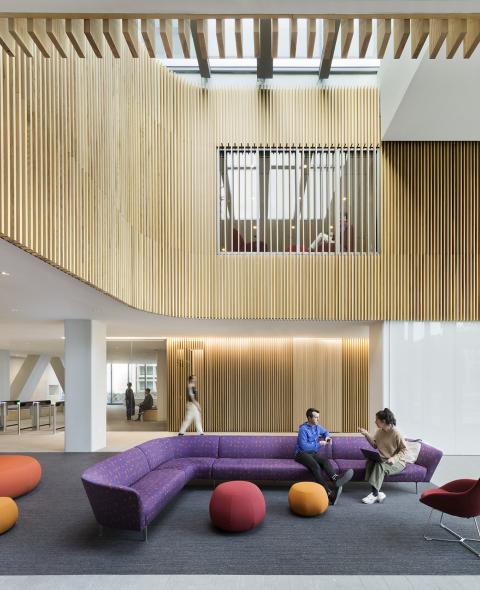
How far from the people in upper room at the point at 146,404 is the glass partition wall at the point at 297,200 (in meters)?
5.99

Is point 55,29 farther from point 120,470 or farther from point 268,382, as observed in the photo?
point 268,382

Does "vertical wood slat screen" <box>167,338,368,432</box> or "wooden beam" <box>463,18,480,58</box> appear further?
"vertical wood slat screen" <box>167,338,368,432</box>

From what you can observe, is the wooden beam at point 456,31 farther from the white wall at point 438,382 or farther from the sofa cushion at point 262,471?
the white wall at point 438,382

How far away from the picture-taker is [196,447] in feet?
27.1

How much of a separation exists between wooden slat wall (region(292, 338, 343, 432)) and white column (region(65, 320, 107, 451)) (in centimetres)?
623

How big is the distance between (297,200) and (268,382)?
20.0ft

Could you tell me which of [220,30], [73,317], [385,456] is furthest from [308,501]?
[73,317]

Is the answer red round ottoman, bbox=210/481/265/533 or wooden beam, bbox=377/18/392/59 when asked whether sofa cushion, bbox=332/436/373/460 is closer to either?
red round ottoman, bbox=210/481/265/533

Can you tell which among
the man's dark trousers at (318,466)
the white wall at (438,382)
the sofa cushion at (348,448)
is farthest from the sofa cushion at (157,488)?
the white wall at (438,382)

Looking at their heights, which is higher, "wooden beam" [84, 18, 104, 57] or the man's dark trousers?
"wooden beam" [84, 18, 104, 57]

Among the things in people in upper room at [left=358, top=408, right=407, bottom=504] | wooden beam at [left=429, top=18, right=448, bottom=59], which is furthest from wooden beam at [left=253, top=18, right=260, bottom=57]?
people in upper room at [left=358, top=408, right=407, bottom=504]

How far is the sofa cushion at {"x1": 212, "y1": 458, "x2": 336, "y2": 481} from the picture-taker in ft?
23.6

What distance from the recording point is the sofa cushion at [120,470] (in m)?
5.35

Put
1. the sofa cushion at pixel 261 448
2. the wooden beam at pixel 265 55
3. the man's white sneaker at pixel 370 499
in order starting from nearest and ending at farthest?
the man's white sneaker at pixel 370 499, the sofa cushion at pixel 261 448, the wooden beam at pixel 265 55
